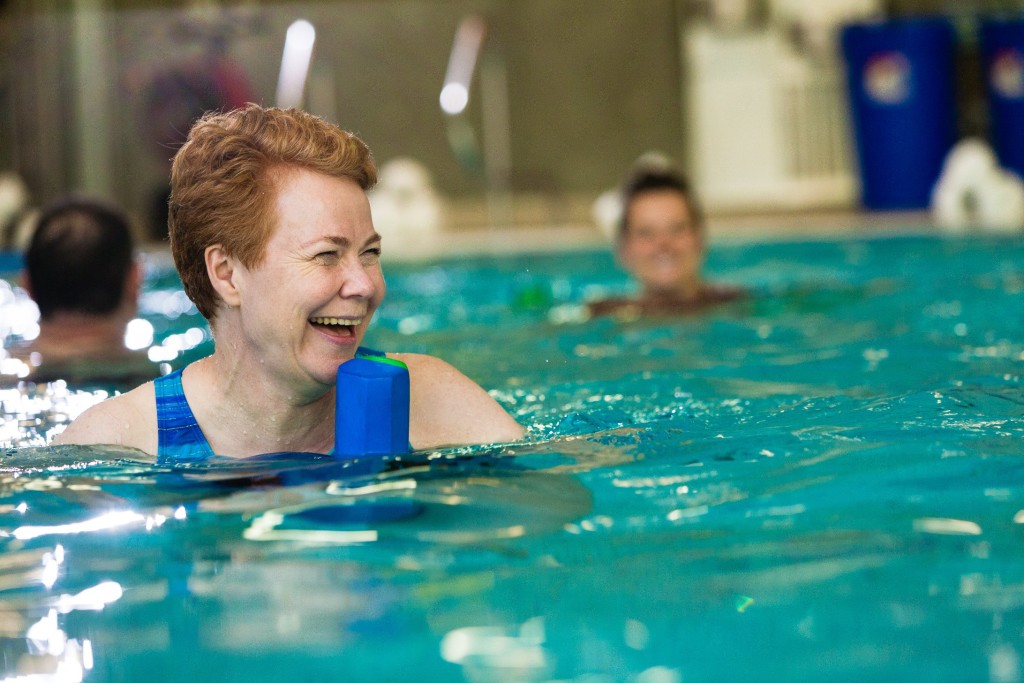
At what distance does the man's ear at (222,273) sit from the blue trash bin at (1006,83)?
827cm

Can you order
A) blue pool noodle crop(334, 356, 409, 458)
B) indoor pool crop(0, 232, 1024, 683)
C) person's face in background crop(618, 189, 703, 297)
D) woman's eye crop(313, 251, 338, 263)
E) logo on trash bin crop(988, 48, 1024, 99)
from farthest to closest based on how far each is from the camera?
logo on trash bin crop(988, 48, 1024, 99)
person's face in background crop(618, 189, 703, 297)
woman's eye crop(313, 251, 338, 263)
blue pool noodle crop(334, 356, 409, 458)
indoor pool crop(0, 232, 1024, 683)

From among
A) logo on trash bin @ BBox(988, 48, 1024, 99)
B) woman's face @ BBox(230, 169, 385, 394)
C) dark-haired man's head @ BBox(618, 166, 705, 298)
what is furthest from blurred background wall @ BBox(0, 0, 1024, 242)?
woman's face @ BBox(230, 169, 385, 394)

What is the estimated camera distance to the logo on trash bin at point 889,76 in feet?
31.7

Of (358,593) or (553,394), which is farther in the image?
(553,394)

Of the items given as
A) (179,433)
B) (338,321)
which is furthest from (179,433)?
(338,321)

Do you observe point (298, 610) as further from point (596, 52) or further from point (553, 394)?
point (596, 52)

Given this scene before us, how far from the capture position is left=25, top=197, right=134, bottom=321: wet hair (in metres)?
3.88

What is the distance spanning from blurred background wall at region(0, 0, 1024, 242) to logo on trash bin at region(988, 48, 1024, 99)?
764 mm

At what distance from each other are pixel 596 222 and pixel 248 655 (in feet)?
28.4

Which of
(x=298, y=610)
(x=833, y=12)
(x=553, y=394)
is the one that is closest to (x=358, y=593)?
(x=298, y=610)

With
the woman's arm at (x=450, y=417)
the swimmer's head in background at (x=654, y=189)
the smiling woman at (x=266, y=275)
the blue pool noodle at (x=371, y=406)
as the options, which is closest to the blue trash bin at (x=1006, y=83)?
the swimmer's head in background at (x=654, y=189)

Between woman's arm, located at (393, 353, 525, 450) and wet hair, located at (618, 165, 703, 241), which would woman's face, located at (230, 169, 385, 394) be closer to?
woman's arm, located at (393, 353, 525, 450)

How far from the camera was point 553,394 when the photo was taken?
3520 millimetres

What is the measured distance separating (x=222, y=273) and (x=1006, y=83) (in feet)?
27.6
